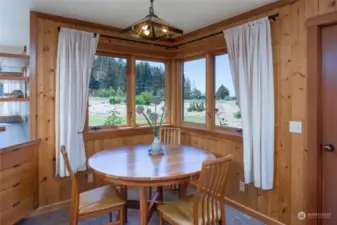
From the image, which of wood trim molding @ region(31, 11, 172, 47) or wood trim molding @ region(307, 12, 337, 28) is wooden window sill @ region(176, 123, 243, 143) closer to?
wood trim molding @ region(307, 12, 337, 28)

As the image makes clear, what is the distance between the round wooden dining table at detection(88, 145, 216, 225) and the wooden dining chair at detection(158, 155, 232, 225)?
0.67 ft

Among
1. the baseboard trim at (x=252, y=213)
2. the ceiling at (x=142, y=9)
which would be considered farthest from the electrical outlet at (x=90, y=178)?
the ceiling at (x=142, y=9)

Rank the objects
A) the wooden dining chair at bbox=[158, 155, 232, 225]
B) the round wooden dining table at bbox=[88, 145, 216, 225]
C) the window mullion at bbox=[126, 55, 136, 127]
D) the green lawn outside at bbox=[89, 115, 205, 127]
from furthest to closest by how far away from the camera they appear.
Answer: the window mullion at bbox=[126, 55, 136, 127] < the green lawn outside at bbox=[89, 115, 205, 127] < the round wooden dining table at bbox=[88, 145, 216, 225] < the wooden dining chair at bbox=[158, 155, 232, 225]

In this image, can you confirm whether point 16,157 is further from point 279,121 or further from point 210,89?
point 279,121

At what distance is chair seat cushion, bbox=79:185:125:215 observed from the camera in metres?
2.00

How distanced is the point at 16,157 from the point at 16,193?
1.28 ft

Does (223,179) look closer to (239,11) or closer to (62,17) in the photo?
(239,11)

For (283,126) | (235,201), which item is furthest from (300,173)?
(235,201)

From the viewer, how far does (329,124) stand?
7.00 feet

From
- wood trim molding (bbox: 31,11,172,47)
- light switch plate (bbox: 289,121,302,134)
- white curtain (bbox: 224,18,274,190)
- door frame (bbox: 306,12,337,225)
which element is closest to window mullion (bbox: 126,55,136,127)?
wood trim molding (bbox: 31,11,172,47)

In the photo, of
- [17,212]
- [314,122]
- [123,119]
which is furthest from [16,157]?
[314,122]

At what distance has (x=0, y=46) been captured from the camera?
4.63m

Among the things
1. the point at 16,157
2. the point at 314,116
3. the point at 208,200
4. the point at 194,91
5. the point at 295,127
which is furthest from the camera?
the point at 194,91

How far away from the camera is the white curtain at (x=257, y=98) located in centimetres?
247
